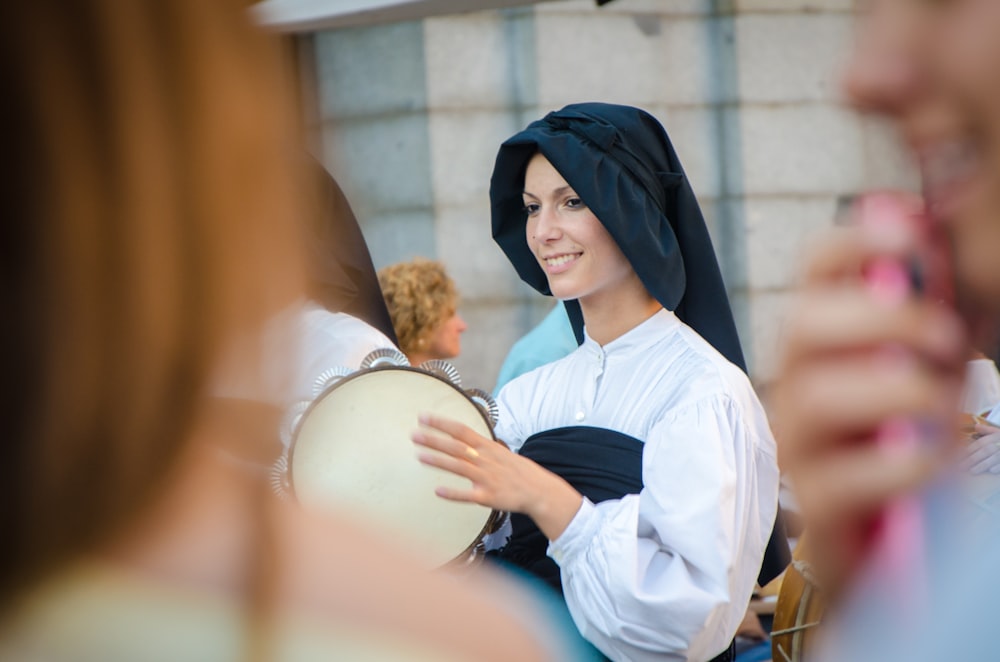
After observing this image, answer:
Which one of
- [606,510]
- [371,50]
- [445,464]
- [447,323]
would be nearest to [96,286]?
[445,464]

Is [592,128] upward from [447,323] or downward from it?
upward

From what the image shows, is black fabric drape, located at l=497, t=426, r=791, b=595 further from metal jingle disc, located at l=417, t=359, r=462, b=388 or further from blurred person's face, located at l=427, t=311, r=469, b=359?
blurred person's face, located at l=427, t=311, r=469, b=359

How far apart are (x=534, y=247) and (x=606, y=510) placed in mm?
767

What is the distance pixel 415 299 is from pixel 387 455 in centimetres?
261

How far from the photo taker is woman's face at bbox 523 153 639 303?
2.95m

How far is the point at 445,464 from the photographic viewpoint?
257 centimetres

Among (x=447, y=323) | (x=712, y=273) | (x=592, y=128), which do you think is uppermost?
(x=592, y=128)

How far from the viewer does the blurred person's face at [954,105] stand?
49cm

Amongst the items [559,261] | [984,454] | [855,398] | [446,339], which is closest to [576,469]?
[559,261]

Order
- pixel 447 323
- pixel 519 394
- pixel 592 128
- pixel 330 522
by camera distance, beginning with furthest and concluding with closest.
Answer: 1. pixel 447 323
2. pixel 519 394
3. pixel 592 128
4. pixel 330 522

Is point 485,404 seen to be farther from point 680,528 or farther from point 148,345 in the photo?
point 148,345

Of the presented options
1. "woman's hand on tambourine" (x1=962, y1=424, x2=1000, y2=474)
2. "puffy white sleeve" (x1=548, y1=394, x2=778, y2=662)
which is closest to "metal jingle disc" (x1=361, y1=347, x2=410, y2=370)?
"puffy white sleeve" (x1=548, y1=394, x2=778, y2=662)

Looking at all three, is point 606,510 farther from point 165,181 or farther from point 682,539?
point 165,181

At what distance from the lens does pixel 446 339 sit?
5633mm
